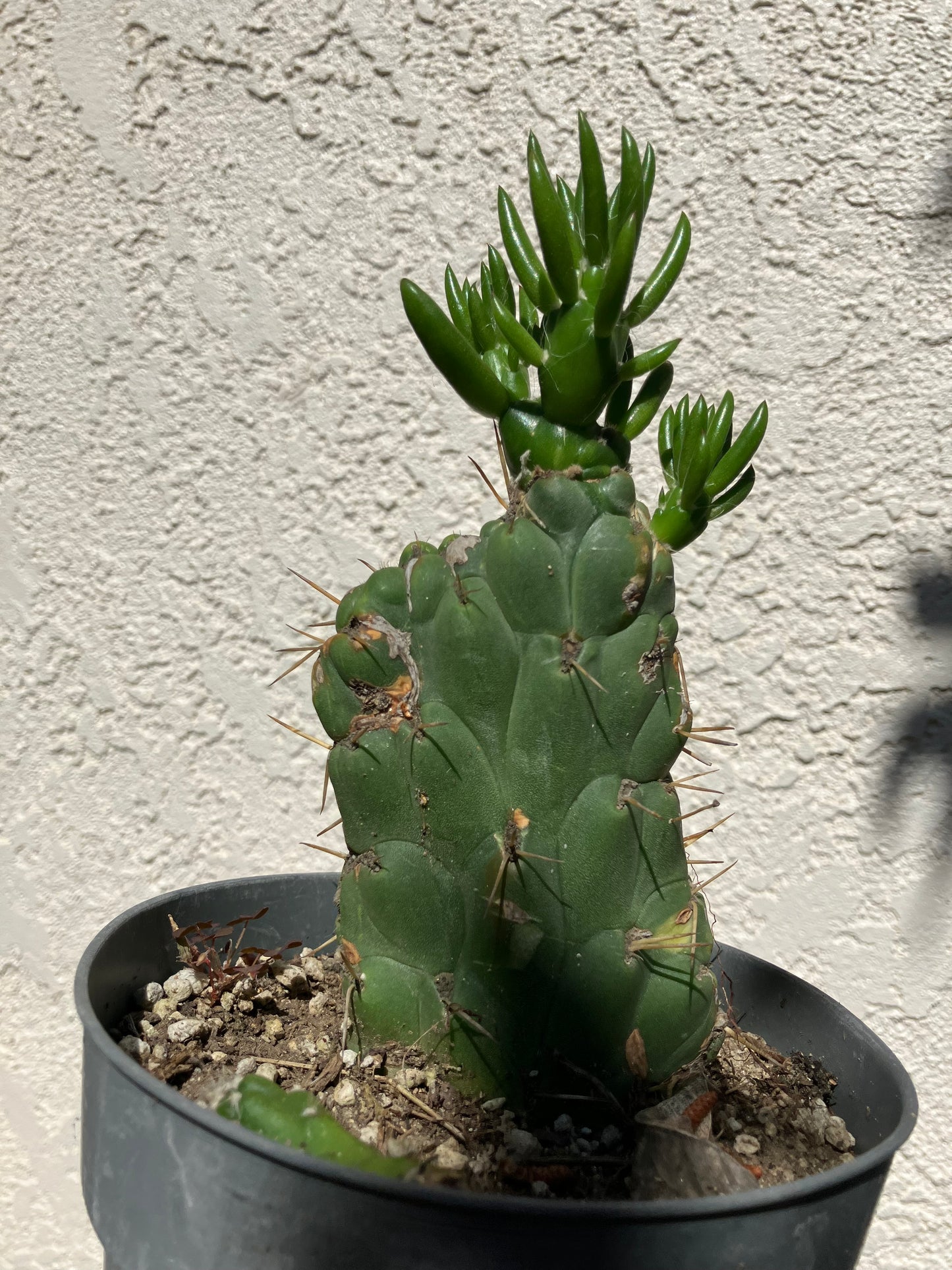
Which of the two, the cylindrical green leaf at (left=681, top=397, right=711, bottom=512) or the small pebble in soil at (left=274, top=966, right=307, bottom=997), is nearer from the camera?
the cylindrical green leaf at (left=681, top=397, right=711, bottom=512)

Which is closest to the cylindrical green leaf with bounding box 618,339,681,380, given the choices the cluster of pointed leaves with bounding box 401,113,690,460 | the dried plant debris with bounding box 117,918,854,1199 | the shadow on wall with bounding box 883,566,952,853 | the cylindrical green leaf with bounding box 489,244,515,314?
the cluster of pointed leaves with bounding box 401,113,690,460

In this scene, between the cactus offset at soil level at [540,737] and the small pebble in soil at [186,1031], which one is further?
the small pebble in soil at [186,1031]

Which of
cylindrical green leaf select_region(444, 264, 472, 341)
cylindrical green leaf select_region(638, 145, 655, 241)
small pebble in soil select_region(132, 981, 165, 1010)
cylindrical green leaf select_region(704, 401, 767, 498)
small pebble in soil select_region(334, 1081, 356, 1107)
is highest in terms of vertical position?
cylindrical green leaf select_region(638, 145, 655, 241)

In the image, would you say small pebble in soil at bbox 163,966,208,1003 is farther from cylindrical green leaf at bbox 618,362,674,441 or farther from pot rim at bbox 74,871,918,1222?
cylindrical green leaf at bbox 618,362,674,441

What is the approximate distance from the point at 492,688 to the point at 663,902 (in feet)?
0.57

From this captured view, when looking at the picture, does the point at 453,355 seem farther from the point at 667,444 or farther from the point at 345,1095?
the point at 345,1095

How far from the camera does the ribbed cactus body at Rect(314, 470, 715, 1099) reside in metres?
0.59

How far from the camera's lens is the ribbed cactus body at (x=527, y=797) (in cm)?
59

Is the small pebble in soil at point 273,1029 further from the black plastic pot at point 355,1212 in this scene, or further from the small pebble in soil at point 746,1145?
the small pebble in soil at point 746,1145

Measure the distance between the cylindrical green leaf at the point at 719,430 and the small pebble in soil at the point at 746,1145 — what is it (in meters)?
0.45

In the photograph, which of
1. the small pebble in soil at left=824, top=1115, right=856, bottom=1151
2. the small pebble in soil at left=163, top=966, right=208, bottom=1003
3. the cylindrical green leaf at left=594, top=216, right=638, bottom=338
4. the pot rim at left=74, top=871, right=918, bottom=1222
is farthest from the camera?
the small pebble in soil at left=163, top=966, right=208, bottom=1003

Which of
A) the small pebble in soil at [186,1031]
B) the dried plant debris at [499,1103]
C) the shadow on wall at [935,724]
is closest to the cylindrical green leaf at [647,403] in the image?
the dried plant debris at [499,1103]

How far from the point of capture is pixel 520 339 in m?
0.62

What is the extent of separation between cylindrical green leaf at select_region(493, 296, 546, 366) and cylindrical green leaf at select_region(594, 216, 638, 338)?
0.18ft
